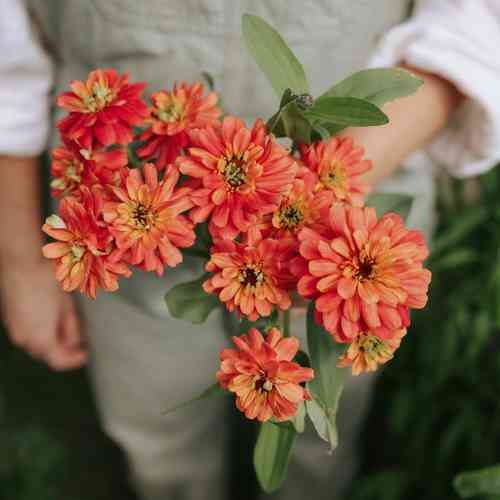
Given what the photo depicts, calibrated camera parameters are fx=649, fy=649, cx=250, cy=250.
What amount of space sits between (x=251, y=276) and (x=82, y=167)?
11 cm

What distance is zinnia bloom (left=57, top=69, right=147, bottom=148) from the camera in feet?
1.10

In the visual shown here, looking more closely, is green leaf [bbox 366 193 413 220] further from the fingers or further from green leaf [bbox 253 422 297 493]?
the fingers

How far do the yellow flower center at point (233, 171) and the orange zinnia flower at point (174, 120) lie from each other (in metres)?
0.04

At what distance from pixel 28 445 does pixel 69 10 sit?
29.2 inches

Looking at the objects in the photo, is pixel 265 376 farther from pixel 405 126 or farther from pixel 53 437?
pixel 53 437

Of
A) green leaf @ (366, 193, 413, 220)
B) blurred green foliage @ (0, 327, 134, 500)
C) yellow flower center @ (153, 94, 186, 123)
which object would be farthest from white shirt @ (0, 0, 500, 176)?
blurred green foliage @ (0, 327, 134, 500)

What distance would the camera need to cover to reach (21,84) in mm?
558

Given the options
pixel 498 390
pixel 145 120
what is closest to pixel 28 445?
pixel 498 390

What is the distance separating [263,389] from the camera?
0.31 metres

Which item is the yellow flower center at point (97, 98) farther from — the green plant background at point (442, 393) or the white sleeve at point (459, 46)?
the green plant background at point (442, 393)

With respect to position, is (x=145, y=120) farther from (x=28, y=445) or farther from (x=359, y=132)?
(x=28, y=445)

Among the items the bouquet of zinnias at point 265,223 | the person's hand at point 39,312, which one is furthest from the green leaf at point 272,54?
→ the person's hand at point 39,312

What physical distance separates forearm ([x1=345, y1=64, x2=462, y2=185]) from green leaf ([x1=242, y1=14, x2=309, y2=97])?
6.2 inches

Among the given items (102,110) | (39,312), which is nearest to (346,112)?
(102,110)
